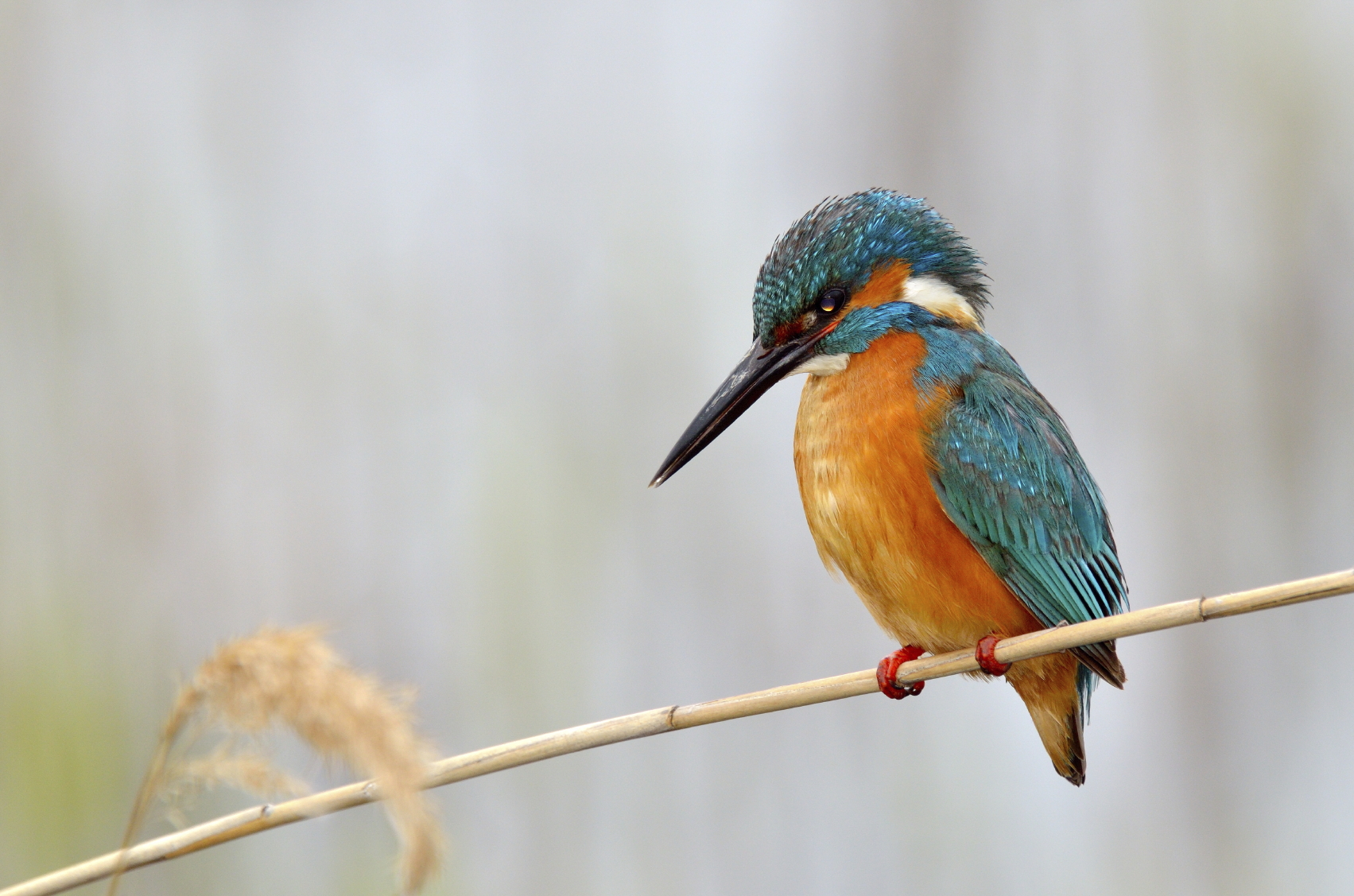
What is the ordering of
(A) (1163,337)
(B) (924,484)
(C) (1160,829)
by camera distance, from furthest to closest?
(A) (1163,337), (C) (1160,829), (B) (924,484)

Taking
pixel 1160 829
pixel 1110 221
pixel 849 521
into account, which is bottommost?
pixel 1160 829

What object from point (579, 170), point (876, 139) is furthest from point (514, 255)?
point (876, 139)

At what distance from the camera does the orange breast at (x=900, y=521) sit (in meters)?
1.86

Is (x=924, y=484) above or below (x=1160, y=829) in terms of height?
above

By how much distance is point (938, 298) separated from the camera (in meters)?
2.04

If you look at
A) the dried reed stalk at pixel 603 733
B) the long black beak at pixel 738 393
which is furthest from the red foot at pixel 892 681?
the long black beak at pixel 738 393

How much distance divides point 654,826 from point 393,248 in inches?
63.3

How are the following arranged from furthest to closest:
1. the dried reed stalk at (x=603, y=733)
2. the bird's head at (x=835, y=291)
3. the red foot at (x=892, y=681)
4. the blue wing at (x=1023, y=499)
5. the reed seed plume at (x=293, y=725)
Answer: the bird's head at (x=835, y=291) < the blue wing at (x=1023, y=499) < the red foot at (x=892, y=681) < the dried reed stalk at (x=603, y=733) < the reed seed plume at (x=293, y=725)

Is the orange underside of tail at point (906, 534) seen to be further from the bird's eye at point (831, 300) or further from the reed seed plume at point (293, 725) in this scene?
the reed seed plume at point (293, 725)

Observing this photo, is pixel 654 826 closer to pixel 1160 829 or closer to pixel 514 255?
pixel 1160 829

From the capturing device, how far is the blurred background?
2723 mm

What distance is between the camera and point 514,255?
122 inches

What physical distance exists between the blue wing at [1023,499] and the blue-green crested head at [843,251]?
217 mm

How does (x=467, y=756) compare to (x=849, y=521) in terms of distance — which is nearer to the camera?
(x=467, y=756)
